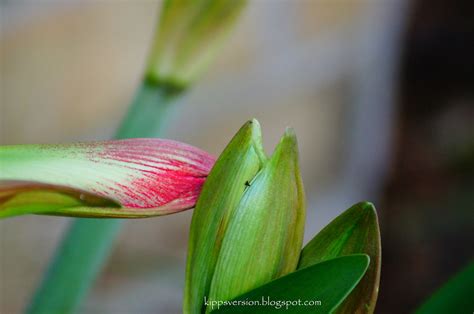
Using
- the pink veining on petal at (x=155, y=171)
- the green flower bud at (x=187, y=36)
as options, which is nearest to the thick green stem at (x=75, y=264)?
the green flower bud at (x=187, y=36)

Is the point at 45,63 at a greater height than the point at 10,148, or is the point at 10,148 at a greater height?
the point at 45,63

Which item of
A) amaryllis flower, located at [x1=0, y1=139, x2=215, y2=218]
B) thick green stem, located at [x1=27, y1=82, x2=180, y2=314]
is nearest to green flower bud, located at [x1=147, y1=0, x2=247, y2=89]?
thick green stem, located at [x1=27, y1=82, x2=180, y2=314]

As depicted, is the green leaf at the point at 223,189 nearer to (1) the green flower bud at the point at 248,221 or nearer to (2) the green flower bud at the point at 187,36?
(1) the green flower bud at the point at 248,221

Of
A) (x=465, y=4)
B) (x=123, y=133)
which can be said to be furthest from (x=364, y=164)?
(x=123, y=133)

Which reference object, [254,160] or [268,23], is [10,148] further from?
[268,23]

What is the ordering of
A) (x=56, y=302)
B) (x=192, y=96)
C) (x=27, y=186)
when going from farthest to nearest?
(x=192, y=96)
(x=56, y=302)
(x=27, y=186)

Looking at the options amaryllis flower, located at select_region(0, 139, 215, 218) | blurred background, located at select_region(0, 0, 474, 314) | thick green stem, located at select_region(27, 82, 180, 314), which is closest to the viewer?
amaryllis flower, located at select_region(0, 139, 215, 218)

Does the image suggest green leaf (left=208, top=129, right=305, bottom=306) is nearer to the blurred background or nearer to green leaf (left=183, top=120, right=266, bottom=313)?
green leaf (left=183, top=120, right=266, bottom=313)

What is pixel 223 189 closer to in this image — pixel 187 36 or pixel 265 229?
pixel 265 229
